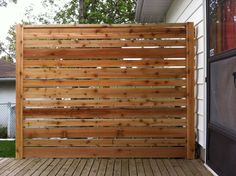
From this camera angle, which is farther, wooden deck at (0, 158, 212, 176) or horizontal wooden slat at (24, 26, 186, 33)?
horizontal wooden slat at (24, 26, 186, 33)

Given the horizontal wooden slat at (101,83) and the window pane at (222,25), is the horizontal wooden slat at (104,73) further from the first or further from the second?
the window pane at (222,25)

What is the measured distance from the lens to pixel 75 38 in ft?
17.7

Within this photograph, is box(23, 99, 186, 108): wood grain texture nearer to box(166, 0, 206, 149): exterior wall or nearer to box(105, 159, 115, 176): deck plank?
box(166, 0, 206, 149): exterior wall

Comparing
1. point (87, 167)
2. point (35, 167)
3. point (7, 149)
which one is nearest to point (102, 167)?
point (87, 167)

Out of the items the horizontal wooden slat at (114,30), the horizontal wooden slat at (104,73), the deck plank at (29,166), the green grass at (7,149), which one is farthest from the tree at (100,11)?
the deck plank at (29,166)

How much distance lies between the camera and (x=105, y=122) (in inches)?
214

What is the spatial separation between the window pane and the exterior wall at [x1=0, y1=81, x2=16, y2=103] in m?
14.2

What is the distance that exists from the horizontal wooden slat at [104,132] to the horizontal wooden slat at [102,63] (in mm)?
847

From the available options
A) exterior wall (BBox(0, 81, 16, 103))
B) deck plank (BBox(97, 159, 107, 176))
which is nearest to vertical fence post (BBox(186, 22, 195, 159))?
deck plank (BBox(97, 159, 107, 176))

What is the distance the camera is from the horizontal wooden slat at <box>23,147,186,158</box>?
5379mm

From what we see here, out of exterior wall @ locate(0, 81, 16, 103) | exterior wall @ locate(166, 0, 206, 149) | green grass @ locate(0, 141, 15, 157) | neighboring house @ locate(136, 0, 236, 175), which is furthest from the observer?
exterior wall @ locate(0, 81, 16, 103)

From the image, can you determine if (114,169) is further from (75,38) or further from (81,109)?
(75,38)

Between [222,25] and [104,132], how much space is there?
217 cm

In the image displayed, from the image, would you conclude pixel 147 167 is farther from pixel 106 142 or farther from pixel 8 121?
pixel 8 121
